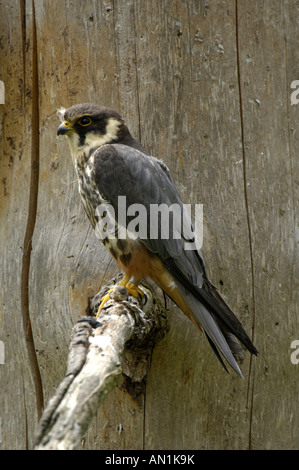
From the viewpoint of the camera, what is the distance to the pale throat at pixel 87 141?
2.64 metres

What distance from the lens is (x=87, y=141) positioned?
2.69m

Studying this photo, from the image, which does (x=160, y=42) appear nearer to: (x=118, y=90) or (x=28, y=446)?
(x=118, y=90)

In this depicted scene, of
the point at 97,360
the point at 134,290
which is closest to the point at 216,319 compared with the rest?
the point at 134,290

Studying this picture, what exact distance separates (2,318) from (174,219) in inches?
43.4

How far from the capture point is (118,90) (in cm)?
268

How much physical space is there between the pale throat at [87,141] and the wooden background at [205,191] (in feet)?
0.44

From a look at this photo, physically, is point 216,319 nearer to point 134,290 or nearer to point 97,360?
point 134,290

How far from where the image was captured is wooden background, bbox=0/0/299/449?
2594 mm

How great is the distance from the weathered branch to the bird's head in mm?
776

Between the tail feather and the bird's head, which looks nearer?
the tail feather

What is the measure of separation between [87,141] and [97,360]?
1418 mm

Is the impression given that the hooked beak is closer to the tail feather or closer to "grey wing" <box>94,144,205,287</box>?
"grey wing" <box>94,144,205,287</box>

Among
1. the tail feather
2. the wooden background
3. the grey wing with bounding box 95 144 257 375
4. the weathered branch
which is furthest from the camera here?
the wooden background

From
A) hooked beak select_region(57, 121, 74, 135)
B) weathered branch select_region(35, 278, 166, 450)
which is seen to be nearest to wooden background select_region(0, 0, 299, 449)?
weathered branch select_region(35, 278, 166, 450)
